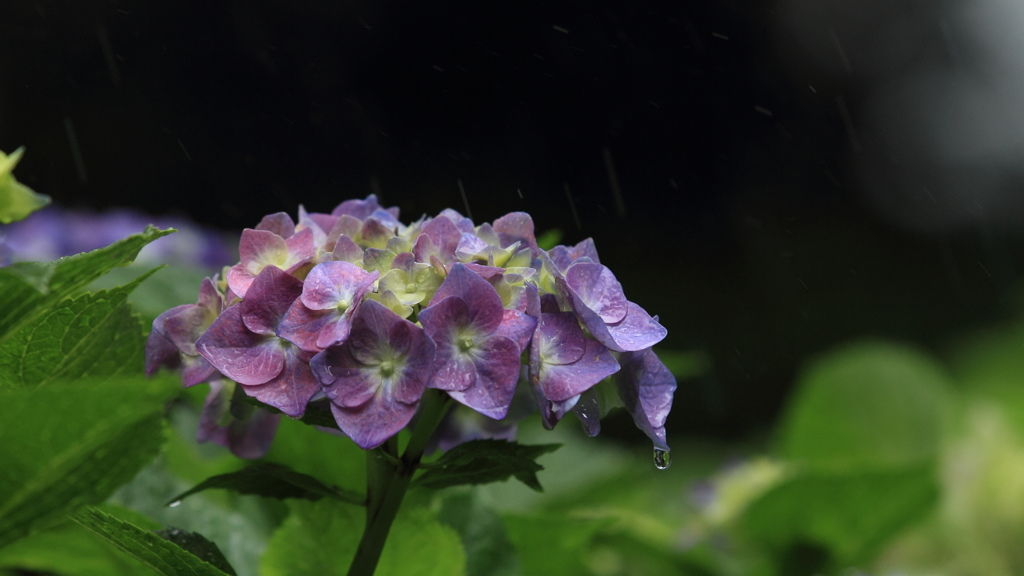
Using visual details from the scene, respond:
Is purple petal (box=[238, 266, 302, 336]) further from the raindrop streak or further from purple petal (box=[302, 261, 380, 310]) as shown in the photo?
the raindrop streak

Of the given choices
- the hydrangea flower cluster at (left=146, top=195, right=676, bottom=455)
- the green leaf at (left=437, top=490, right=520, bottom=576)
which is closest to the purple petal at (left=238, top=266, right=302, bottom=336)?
the hydrangea flower cluster at (left=146, top=195, right=676, bottom=455)

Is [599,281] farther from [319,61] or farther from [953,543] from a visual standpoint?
[319,61]

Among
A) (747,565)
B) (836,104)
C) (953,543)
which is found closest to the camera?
(747,565)

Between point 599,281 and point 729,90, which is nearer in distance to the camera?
point 599,281

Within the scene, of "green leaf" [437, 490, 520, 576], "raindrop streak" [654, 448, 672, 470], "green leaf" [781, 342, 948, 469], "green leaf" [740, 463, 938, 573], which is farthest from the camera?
"green leaf" [781, 342, 948, 469]

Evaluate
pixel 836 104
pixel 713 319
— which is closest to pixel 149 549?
pixel 713 319

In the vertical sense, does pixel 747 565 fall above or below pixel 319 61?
above

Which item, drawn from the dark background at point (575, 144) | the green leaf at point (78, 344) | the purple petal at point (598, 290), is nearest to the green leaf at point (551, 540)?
the purple petal at point (598, 290)
